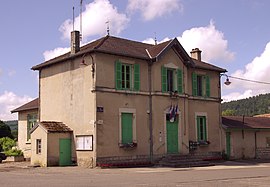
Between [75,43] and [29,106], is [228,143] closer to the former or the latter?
[75,43]

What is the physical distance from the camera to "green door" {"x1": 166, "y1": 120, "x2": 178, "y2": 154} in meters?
26.9

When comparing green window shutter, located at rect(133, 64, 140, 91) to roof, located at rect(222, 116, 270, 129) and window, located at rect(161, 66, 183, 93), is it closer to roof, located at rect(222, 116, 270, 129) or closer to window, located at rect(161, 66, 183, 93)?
window, located at rect(161, 66, 183, 93)

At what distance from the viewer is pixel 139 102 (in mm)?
25547

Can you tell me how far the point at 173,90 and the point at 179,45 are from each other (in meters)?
3.00

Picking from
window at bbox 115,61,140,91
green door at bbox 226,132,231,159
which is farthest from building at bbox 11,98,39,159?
green door at bbox 226,132,231,159

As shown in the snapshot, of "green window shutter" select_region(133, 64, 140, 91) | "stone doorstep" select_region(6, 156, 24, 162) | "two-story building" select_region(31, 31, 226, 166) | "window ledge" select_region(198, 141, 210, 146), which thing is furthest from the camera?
"stone doorstep" select_region(6, 156, 24, 162)

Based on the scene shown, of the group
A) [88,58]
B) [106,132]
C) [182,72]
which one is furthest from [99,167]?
[182,72]

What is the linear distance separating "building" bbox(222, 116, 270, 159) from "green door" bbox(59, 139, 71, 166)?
12.0m

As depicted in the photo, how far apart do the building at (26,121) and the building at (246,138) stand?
47.8 feet

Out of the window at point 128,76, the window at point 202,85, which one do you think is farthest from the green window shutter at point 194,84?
the window at point 128,76

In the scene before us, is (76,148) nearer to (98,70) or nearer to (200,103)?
(98,70)

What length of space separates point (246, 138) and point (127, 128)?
1183 cm

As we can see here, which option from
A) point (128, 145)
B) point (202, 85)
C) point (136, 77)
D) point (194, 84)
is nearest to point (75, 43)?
point (136, 77)

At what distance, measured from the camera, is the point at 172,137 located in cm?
2712
